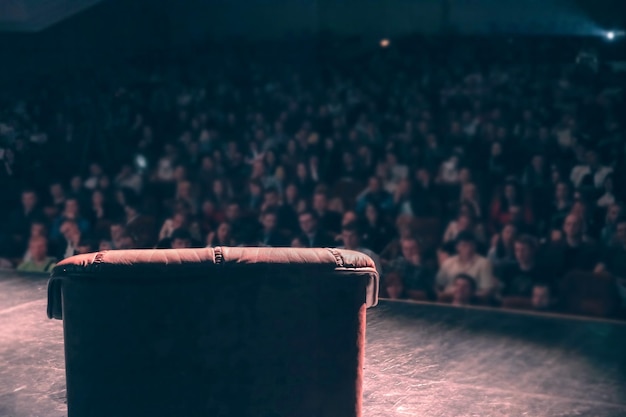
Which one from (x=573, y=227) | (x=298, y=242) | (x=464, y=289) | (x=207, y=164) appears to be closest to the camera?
(x=464, y=289)

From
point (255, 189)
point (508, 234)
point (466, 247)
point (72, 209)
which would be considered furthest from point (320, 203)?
point (72, 209)

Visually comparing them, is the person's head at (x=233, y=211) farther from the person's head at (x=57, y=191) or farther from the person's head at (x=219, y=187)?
the person's head at (x=57, y=191)

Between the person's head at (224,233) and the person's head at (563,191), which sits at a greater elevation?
the person's head at (563,191)

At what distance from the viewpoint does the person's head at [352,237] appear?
19.0 ft

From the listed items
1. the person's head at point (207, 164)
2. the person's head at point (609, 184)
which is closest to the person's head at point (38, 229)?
the person's head at point (207, 164)

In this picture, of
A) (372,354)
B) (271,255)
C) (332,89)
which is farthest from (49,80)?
(271,255)

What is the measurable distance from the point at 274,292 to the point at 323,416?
17.8 inches

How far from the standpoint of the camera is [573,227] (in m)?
5.47

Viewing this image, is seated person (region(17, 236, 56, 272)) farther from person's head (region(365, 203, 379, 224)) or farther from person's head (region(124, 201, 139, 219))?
person's head (region(365, 203, 379, 224))

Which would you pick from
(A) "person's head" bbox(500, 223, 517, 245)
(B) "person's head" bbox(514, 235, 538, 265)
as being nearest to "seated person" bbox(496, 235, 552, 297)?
(B) "person's head" bbox(514, 235, 538, 265)

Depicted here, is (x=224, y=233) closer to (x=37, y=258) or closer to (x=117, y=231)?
(x=117, y=231)

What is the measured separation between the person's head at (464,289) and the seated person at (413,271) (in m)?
0.23

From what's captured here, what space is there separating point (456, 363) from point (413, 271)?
67.3 inches

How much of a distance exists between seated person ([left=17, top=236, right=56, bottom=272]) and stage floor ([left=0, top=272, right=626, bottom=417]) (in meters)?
1.14
